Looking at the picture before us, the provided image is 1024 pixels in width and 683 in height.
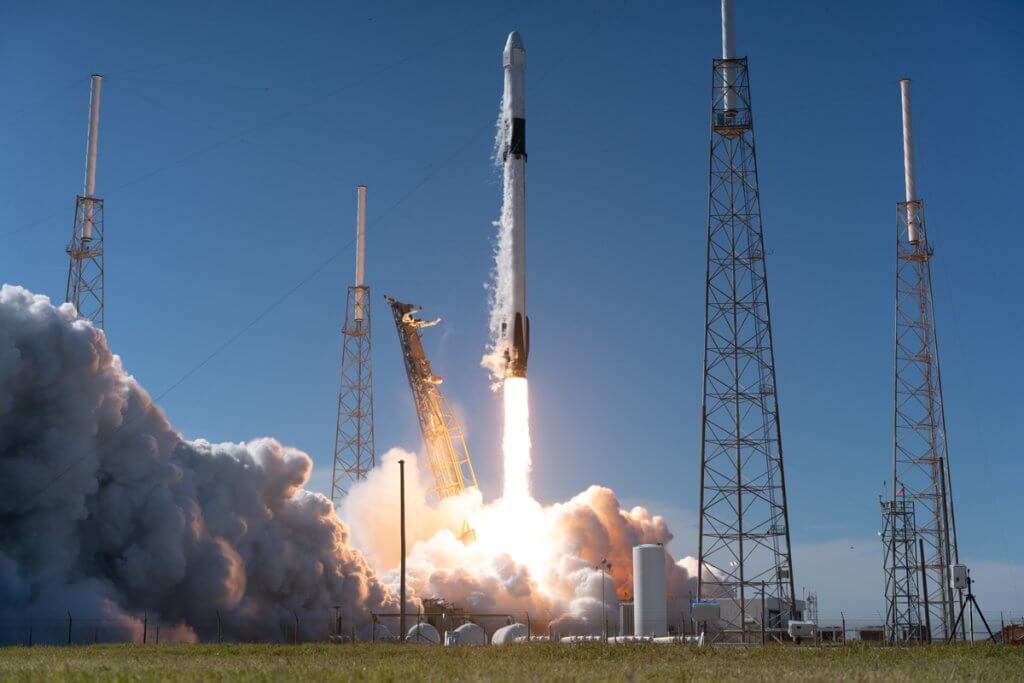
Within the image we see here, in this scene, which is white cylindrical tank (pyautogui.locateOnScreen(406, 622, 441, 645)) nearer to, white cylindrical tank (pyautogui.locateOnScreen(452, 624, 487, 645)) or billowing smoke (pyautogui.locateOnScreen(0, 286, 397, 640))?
white cylindrical tank (pyautogui.locateOnScreen(452, 624, 487, 645))

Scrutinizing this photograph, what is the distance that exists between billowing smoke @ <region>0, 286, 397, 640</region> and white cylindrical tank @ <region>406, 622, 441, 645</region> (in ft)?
15.8

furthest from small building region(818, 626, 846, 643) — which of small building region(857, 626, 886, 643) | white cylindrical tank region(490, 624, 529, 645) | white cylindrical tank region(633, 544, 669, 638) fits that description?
white cylindrical tank region(490, 624, 529, 645)

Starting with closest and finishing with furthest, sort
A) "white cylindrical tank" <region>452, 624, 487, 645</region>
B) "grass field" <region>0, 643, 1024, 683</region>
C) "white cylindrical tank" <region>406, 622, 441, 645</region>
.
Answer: "grass field" <region>0, 643, 1024, 683</region>, "white cylindrical tank" <region>406, 622, 441, 645</region>, "white cylindrical tank" <region>452, 624, 487, 645</region>

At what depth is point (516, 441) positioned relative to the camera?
5519 cm

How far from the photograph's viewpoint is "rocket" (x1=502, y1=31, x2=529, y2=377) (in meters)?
52.1

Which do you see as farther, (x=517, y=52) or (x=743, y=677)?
(x=517, y=52)

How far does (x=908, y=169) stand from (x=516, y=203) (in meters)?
18.8

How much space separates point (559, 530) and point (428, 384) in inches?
445

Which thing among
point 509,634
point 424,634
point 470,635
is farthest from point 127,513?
point 509,634

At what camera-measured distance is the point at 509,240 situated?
5275 centimetres

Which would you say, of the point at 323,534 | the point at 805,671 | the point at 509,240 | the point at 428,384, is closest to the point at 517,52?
the point at 509,240

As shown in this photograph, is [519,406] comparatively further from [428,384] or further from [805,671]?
[805,671]

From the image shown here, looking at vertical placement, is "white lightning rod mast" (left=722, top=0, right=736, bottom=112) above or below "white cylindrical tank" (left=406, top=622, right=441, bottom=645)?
above

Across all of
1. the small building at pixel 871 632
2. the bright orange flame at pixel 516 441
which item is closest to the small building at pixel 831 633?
the small building at pixel 871 632
